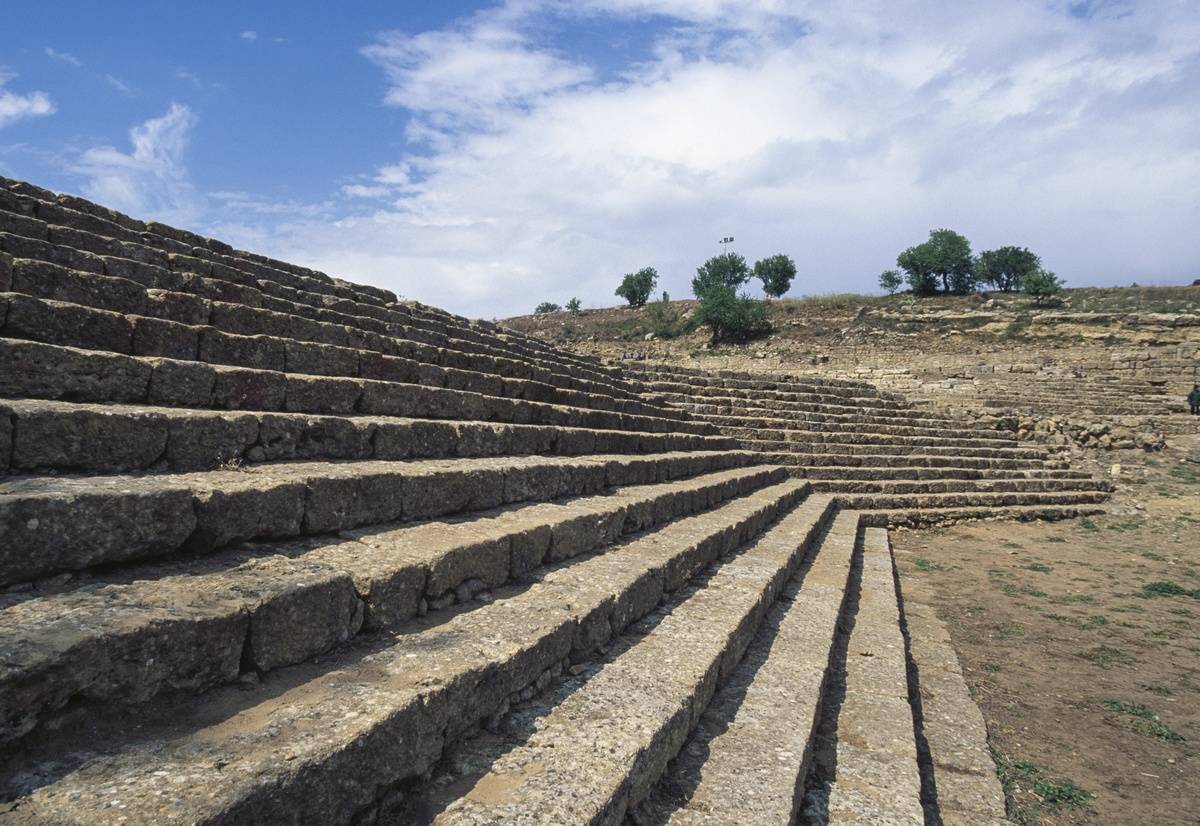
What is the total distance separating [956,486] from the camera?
13078 millimetres

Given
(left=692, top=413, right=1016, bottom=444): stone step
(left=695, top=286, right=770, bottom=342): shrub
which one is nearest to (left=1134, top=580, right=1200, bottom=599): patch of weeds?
(left=692, top=413, right=1016, bottom=444): stone step

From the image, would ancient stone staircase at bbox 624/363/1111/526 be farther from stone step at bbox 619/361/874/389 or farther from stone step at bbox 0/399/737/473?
stone step at bbox 0/399/737/473

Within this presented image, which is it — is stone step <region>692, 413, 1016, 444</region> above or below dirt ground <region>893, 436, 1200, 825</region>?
above

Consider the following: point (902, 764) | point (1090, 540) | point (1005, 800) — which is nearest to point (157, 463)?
point (902, 764)

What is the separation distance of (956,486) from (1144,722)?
910 cm

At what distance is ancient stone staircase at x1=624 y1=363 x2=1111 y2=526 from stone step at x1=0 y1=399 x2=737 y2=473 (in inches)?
316

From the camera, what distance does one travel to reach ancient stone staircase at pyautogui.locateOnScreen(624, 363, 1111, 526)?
12.2m

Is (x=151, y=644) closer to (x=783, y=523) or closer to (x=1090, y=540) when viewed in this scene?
(x=783, y=523)

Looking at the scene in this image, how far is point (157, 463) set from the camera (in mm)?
2771

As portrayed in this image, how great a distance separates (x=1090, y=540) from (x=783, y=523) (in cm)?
701

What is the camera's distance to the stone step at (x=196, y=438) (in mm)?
2361

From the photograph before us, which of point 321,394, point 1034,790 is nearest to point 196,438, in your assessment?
point 321,394

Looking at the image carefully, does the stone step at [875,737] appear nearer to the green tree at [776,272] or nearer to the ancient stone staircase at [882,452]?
the ancient stone staircase at [882,452]

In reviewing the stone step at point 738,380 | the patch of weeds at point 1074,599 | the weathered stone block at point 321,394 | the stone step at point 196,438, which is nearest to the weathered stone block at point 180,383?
the stone step at point 196,438
